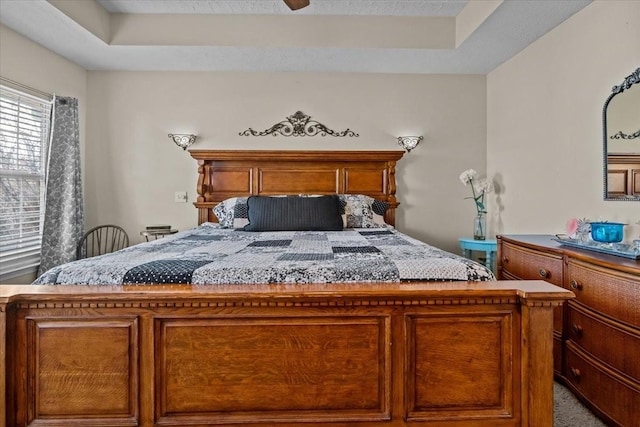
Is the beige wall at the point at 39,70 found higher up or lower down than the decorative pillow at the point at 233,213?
higher up

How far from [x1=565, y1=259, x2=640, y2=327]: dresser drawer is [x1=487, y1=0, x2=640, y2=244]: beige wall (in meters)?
0.59

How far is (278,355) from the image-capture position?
4.40ft

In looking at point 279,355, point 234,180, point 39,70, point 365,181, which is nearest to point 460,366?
point 279,355

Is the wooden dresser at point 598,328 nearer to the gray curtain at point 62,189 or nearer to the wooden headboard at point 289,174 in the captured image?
the wooden headboard at point 289,174

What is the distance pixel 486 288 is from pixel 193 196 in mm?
3071

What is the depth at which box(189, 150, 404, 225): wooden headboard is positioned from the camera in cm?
360

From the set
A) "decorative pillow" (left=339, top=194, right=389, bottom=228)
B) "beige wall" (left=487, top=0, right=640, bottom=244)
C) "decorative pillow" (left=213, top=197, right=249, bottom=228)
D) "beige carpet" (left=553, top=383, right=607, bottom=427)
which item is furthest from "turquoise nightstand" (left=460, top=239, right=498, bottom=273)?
"decorative pillow" (left=213, top=197, right=249, bottom=228)

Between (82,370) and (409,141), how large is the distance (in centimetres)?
324

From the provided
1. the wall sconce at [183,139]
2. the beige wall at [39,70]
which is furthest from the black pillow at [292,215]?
the beige wall at [39,70]

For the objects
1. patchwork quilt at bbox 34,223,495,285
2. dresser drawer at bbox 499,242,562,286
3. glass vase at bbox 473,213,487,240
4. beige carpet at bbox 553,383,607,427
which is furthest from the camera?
glass vase at bbox 473,213,487,240

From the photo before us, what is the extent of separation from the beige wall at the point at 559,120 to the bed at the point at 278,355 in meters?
1.43

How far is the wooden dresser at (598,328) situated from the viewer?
1.53 metres

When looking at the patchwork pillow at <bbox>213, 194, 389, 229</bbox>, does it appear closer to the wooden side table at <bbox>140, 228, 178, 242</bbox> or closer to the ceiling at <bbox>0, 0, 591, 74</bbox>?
the wooden side table at <bbox>140, 228, 178, 242</bbox>

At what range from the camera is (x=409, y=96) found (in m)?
3.75
